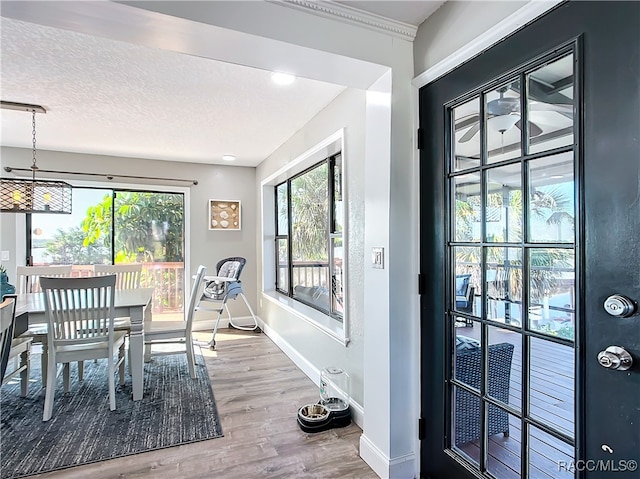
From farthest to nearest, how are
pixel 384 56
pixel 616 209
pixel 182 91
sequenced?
pixel 182 91, pixel 384 56, pixel 616 209

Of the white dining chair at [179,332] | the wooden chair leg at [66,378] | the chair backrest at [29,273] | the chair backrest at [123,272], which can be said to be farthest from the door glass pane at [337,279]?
the chair backrest at [29,273]

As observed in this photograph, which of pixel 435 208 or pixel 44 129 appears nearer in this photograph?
pixel 435 208

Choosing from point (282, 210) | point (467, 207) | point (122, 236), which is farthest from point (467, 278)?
point (122, 236)

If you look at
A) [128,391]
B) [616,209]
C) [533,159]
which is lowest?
[128,391]

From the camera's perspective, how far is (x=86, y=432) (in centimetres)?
241

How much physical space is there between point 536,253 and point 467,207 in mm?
407

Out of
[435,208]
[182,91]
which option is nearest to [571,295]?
[435,208]

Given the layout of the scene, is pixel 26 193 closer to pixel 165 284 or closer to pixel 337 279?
pixel 165 284

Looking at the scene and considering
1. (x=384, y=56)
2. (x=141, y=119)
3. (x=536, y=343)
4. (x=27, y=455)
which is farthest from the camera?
(x=141, y=119)

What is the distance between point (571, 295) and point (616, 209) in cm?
31

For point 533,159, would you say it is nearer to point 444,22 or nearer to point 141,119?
point 444,22

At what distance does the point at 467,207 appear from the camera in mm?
1676

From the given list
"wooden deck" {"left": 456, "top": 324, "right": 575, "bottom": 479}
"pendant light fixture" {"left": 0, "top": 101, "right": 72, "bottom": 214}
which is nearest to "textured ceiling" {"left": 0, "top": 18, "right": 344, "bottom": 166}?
"pendant light fixture" {"left": 0, "top": 101, "right": 72, "bottom": 214}

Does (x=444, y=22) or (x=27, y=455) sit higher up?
(x=444, y=22)
